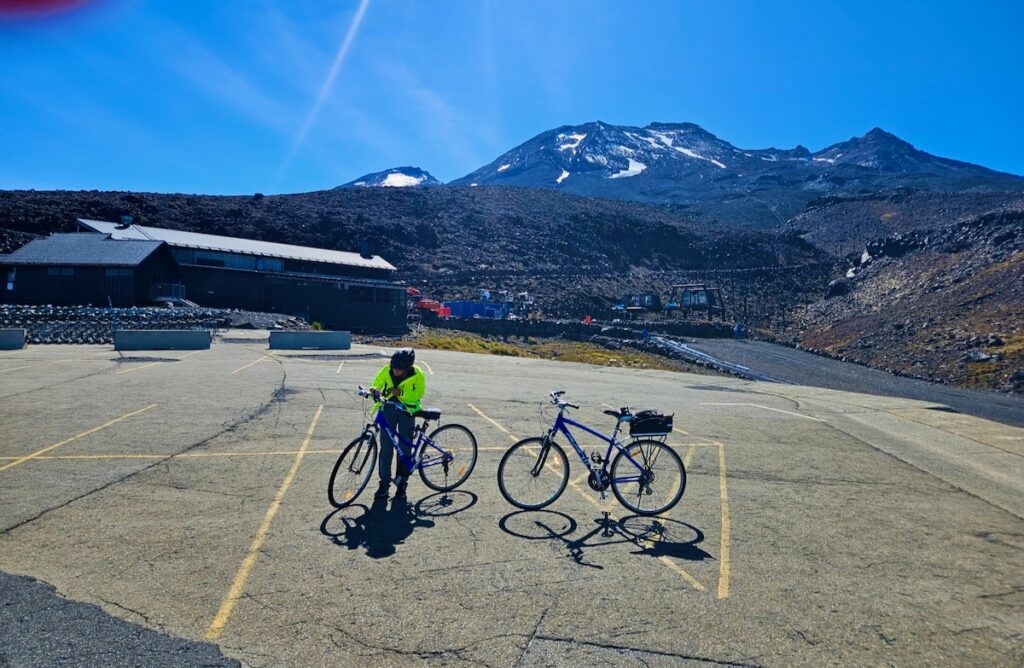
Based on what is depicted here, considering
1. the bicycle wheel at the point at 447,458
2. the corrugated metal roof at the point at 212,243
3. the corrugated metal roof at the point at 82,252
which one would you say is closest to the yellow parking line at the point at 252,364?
the bicycle wheel at the point at 447,458

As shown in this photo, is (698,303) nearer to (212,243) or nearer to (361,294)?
(361,294)

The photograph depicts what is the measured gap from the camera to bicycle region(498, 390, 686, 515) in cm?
738

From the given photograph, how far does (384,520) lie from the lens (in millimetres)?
7086

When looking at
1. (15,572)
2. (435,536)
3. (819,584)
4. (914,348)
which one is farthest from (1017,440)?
(914,348)

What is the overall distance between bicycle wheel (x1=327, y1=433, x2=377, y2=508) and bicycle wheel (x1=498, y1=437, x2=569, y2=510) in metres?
1.68

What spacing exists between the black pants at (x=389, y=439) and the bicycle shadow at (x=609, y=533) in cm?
146

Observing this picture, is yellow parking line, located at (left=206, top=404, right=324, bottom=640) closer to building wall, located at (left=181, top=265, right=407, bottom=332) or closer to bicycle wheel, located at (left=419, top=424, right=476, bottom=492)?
bicycle wheel, located at (left=419, top=424, right=476, bottom=492)

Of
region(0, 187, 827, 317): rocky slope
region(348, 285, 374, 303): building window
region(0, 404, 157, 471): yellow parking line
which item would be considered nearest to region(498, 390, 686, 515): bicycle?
region(0, 404, 157, 471): yellow parking line

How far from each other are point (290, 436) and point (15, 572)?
5.78 metres

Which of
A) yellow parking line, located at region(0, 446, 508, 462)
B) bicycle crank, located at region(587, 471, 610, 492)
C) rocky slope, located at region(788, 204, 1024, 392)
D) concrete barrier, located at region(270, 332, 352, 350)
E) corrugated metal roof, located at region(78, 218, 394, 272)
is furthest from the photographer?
corrugated metal roof, located at region(78, 218, 394, 272)

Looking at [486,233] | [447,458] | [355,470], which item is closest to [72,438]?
[355,470]

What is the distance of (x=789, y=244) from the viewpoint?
123m

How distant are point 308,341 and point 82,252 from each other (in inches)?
1126

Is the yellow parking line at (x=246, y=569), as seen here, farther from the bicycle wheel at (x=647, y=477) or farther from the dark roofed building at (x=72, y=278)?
the dark roofed building at (x=72, y=278)
